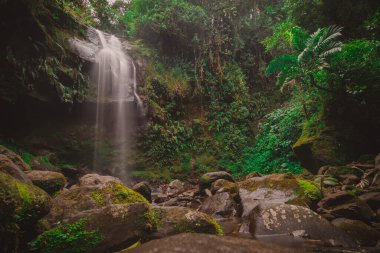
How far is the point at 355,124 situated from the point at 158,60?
12097mm

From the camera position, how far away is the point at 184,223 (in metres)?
4.02

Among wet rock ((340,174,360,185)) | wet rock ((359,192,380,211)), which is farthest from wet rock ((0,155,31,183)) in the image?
wet rock ((340,174,360,185))

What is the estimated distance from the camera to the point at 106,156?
1312 cm

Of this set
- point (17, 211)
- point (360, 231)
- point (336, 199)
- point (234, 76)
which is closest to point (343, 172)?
point (336, 199)

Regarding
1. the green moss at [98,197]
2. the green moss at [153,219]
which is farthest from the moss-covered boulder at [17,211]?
the green moss at [153,219]

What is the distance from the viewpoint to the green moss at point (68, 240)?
3166 mm

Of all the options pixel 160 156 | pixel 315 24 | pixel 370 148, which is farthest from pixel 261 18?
pixel 370 148

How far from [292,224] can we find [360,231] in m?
0.94

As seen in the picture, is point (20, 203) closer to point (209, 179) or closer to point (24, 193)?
point (24, 193)

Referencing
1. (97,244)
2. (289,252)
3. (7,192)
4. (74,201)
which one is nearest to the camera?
(289,252)

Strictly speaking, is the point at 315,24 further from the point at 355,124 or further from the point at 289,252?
the point at 289,252

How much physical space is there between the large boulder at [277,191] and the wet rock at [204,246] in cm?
256

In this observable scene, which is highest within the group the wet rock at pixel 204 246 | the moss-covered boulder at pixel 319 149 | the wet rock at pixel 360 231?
the moss-covered boulder at pixel 319 149

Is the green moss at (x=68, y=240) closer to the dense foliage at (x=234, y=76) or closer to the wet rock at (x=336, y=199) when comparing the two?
the wet rock at (x=336, y=199)
